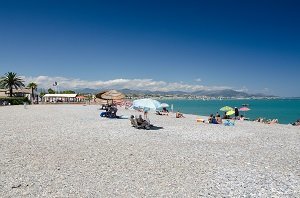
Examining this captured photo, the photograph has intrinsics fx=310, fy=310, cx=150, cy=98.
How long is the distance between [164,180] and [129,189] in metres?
1.23

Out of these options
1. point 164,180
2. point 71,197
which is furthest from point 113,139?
point 71,197

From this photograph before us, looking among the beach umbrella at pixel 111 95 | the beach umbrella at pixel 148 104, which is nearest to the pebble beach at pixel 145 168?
the beach umbrella at pixel 148 104

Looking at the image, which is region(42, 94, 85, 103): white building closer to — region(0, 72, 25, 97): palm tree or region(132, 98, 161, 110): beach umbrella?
region(0, 72, 25, 97): palm tree

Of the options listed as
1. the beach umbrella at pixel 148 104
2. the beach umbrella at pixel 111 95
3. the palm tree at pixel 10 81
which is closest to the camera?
the beach umbrella at pixel 148 104

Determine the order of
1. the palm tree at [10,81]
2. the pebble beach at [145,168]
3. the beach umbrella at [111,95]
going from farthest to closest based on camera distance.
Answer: the palm tree at [10,81] → the beach umbrella at [111,95] → the pebble beach at [145,168]

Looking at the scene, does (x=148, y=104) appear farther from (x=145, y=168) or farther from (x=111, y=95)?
(x=145, y=168)

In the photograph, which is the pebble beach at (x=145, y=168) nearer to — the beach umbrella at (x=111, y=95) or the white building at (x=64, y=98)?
the beach umbrella at (x=111, y=95)

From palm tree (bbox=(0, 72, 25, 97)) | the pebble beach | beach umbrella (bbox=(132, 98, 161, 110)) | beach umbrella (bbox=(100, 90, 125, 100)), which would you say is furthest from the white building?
the pebble beach

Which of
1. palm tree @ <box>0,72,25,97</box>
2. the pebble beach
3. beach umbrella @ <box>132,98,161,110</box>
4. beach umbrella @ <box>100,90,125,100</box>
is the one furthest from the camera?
palm tree @ <box>0,72,25,97</box>

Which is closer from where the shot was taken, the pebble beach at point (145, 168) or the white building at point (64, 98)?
the pebble beach at point (145, 168)

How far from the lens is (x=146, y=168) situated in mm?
9852

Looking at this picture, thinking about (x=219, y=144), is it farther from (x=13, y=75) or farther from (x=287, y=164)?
(x=13, y=75)

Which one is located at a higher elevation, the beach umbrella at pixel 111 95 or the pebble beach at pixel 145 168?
the beach umbrella at pixel 111 95

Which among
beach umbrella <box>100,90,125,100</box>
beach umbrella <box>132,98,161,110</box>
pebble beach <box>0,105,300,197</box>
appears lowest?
pebble beach <box>0,105,300,197</box>
